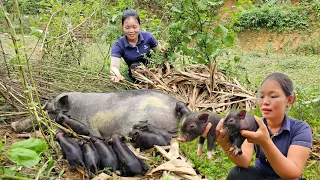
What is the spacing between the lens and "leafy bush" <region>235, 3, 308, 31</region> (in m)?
16.6

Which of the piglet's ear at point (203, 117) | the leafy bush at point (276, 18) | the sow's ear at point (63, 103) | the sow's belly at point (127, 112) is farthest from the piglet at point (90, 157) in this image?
the leafy bush at point (276, 18)

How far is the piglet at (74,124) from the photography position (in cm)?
445

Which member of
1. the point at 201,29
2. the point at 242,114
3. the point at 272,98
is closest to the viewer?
the point at 242,114

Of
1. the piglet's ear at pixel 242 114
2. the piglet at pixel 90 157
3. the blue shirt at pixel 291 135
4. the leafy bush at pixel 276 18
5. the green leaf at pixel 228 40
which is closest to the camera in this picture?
the piglet's ear at pixel 242 114

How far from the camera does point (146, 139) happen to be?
13.6ft

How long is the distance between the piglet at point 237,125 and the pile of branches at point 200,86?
2.95 m

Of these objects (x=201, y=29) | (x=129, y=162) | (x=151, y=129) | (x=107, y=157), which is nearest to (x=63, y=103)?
(x=151, y=129)

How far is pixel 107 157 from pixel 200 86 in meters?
2.35

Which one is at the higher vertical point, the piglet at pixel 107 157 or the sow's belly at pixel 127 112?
the sow's belly at pixel 127 112

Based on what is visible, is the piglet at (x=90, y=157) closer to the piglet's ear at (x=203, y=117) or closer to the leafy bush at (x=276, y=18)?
the piglet's ear at (x=203, y=117)

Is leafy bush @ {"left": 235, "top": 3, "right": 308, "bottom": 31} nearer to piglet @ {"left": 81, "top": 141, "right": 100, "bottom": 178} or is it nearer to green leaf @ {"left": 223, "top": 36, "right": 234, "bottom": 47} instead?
green leaf @ {"left": 223, "top": 36, "right": 234, "bottom": 47}

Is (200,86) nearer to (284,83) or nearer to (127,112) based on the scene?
(127,112)

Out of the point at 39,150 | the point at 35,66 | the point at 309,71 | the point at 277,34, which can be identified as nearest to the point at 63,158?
the point at 39,150

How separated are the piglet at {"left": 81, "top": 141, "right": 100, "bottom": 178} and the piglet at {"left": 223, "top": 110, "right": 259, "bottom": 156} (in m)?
1.70
